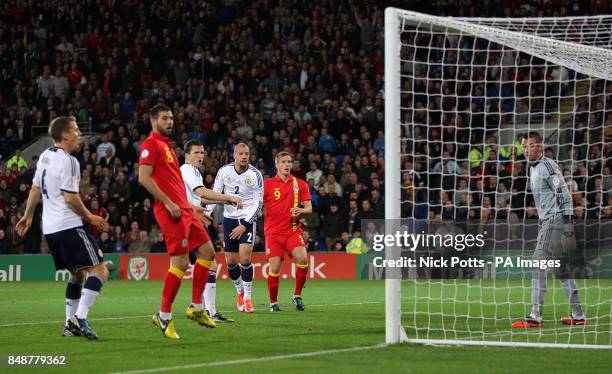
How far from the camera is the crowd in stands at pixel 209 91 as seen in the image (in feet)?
79.2

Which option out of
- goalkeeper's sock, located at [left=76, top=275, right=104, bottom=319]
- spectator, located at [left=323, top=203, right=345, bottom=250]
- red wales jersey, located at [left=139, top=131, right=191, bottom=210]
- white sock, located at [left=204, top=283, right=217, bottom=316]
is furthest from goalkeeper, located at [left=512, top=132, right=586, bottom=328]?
spectator, located at [left=323, top=203, right=345, bottom=250]

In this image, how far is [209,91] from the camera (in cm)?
2859

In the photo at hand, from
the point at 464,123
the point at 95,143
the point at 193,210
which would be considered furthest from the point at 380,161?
the point at 193,210

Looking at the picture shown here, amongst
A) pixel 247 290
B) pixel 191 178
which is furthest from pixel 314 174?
pixel 191 178

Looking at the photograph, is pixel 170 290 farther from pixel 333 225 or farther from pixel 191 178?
pixel 333 225

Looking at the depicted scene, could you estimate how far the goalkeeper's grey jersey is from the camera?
11203 millimetres

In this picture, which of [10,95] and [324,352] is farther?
[10,95]

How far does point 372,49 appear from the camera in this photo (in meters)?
28.9

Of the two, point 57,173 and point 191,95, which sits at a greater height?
point 191,95

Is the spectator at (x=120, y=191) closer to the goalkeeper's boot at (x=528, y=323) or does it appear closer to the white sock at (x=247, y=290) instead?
the white sock at (x=247, y=290)

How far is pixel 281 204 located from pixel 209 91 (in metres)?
15.0

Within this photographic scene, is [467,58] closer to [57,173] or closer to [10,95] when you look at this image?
[10,95]

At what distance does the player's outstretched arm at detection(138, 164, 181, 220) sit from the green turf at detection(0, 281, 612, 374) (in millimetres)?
1303

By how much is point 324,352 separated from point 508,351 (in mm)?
1671
